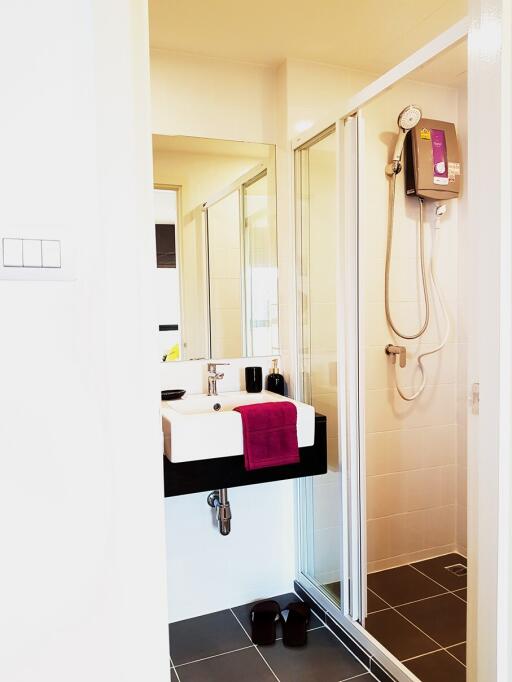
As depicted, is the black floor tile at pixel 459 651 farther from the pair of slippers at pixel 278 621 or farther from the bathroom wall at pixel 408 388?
the bathroom wall at pixel 408 388

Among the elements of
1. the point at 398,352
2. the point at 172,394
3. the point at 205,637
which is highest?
the point at 398,352

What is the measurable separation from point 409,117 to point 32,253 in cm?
197

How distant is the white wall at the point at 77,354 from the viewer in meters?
0.88

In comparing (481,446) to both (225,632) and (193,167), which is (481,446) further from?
(193,167)

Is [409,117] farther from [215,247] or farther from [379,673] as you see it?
[379,673]

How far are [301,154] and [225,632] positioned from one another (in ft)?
6.64

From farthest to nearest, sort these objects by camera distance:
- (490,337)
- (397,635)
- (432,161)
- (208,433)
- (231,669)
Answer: (432,161), (397,635), (231,669), (208,433), (490,337)

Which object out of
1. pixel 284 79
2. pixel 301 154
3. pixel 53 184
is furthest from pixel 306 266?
pixel 53 184

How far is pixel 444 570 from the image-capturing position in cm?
260

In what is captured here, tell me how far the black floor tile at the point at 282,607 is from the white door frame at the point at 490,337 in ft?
3.07

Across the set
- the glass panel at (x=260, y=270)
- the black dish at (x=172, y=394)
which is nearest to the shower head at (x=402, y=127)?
the glass panel at (x=260, y=270)

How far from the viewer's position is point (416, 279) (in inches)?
103

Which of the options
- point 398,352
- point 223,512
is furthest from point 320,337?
point 223,512

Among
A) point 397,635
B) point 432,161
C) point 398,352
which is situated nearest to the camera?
point 397,635
